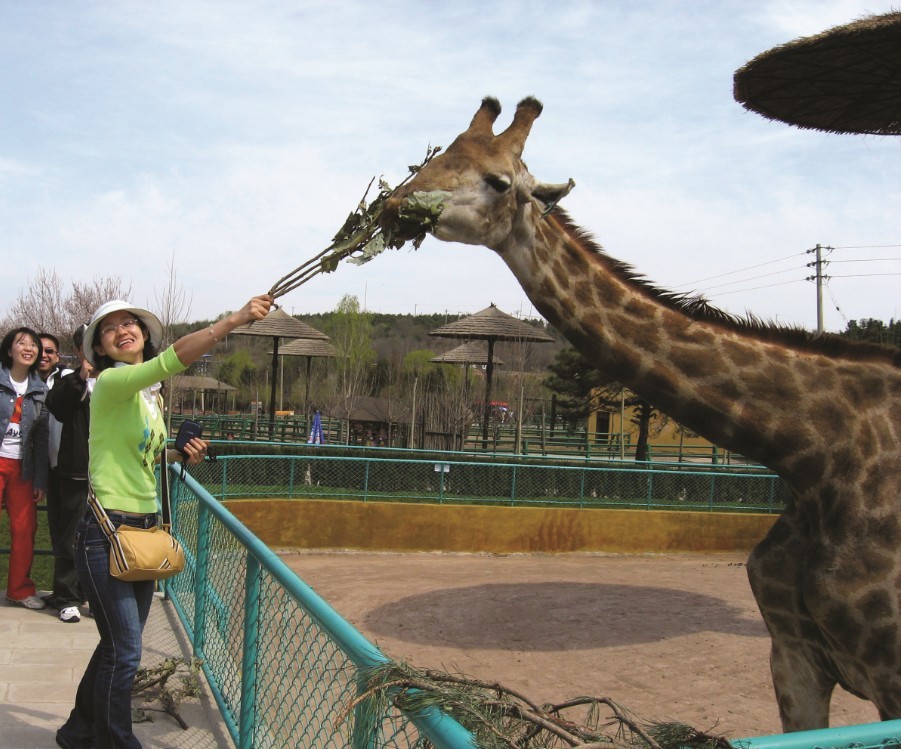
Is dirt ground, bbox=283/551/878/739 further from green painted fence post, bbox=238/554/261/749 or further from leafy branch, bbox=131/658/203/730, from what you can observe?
green painted fence post, bbox=238/554/261/749

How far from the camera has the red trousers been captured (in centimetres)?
589

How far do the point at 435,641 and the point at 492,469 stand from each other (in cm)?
616

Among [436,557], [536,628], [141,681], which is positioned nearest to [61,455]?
[141,681]

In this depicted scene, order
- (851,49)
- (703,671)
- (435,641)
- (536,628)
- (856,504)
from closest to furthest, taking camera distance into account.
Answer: (856,504), (851,49), (703,671), (435,641), (536,628)

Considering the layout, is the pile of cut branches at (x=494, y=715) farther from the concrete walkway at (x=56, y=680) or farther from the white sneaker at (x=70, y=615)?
the white sneaker at (x=70, y=615)

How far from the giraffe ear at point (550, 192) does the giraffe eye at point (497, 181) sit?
16cm

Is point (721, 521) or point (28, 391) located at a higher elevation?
point (28, 391)

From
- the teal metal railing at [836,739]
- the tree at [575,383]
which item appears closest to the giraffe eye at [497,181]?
the teal metal railing at [836,739]

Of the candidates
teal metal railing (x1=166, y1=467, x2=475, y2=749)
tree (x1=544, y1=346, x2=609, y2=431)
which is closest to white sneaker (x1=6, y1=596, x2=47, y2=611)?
teal metal railing (x1=166, y1=467, x2=475, y2=749)

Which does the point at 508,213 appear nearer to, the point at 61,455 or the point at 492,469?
the point at 61,455

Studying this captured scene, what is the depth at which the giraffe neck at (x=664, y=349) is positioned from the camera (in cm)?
327

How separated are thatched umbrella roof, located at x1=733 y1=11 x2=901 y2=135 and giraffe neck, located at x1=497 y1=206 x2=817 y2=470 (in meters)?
2.68

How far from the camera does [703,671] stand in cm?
739

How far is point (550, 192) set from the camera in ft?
11.5
